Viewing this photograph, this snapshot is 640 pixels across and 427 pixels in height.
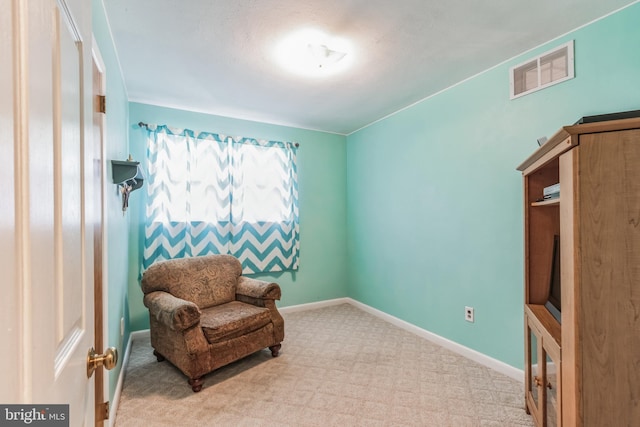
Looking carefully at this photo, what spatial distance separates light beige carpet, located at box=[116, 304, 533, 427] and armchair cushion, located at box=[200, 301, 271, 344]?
0.33 metres

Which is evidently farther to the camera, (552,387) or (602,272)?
(552,387)

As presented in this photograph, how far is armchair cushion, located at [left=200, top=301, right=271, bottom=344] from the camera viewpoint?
2.29 meters

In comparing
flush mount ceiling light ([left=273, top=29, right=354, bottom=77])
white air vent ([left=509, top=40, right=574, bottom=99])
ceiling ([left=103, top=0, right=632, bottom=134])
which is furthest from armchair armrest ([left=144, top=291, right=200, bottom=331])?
white air vent ([left=509, top=40, right=574, bottom=99])

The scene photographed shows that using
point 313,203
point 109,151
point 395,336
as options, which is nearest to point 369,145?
point 313,203

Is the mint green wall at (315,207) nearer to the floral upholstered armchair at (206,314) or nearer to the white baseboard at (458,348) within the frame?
the white baseboard at (458,348)

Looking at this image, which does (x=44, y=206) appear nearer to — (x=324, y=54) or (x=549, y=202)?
(x=549, y=202)

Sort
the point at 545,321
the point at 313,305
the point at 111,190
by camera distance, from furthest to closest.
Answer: the point at 313,305 < the point at 111,190 < the point at 545,321

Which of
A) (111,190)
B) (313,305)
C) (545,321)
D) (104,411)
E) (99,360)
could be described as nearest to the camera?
(99,360)

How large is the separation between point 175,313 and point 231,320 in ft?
1.42

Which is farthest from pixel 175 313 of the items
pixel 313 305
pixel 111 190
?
pixel 313 305

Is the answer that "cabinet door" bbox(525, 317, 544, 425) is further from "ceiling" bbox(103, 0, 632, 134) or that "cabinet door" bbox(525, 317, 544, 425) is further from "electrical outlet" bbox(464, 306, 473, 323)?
"ceiling" bbox(103, 0, 632, 134)

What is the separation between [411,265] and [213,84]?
2.62 meters

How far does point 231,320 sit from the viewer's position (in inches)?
94.7

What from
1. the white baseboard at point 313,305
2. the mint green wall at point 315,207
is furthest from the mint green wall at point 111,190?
the white baseboard at point 313,305
